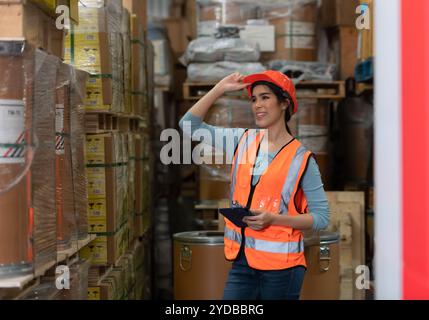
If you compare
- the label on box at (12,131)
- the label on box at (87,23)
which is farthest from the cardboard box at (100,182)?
the label on box at (12,131)

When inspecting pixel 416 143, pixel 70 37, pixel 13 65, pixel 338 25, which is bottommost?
pixel 416 143

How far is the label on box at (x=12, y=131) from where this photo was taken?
264 centimetres

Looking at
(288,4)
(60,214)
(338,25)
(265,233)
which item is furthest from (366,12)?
(60,214)

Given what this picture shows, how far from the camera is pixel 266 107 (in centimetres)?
326

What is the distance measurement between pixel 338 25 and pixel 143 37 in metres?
1.97

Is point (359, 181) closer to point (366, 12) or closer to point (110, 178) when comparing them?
point (366, 12)

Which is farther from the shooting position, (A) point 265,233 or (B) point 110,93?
(B) point 110,93

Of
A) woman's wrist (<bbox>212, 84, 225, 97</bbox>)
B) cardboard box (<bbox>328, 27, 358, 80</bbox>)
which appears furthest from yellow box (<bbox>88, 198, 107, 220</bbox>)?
cardboard box (<bbox>328, 27, 358, 80</bbox>)

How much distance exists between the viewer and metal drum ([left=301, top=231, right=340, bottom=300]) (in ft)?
14.2

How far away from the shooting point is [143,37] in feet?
19.1

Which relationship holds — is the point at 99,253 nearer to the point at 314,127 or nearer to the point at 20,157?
the point at 20,157

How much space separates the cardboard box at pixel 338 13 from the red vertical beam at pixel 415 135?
478 centimetres
